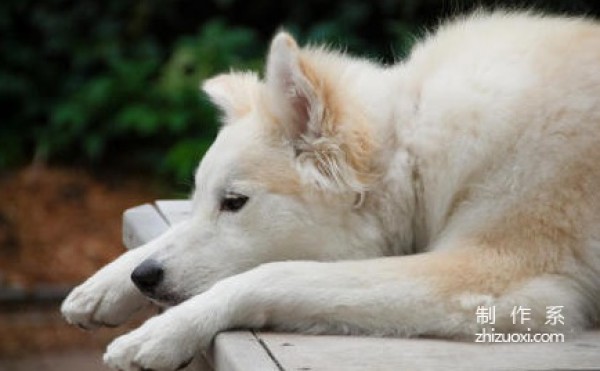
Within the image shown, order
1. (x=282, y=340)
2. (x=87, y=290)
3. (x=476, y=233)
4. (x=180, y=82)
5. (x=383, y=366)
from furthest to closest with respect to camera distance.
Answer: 1. (x=180, y=82)
2. (x=87, y=290)
3. (x=476, y=233)
4. (x=282, y=340)
5. (x=383, y=366)

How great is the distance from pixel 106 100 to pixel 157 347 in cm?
507

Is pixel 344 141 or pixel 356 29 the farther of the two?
pixel 356 29

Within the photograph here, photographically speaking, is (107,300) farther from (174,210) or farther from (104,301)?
(174,210)

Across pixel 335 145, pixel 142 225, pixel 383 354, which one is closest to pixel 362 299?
pixel 383 354

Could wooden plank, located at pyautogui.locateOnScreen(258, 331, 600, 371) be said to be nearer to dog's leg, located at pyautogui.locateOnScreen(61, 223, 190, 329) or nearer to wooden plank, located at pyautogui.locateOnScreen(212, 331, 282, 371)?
wooden plank, located at pyautogui.locateOnScreen(212, 331, 282, 371)

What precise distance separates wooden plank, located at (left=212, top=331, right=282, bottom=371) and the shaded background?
13.2ft

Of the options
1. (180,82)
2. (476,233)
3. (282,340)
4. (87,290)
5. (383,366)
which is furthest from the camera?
(180,82)

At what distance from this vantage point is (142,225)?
4.01 metres

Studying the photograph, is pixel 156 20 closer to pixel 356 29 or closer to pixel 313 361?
pixel 356 29

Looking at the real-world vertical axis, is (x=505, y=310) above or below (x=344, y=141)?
below

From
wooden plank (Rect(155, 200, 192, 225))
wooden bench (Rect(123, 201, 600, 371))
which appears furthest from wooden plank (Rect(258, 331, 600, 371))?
wooden plank (Rect(155, 200, 192, 225))

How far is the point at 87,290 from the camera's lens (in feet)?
10.8

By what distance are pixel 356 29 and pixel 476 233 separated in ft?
16.4

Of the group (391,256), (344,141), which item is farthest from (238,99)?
(391,256)
